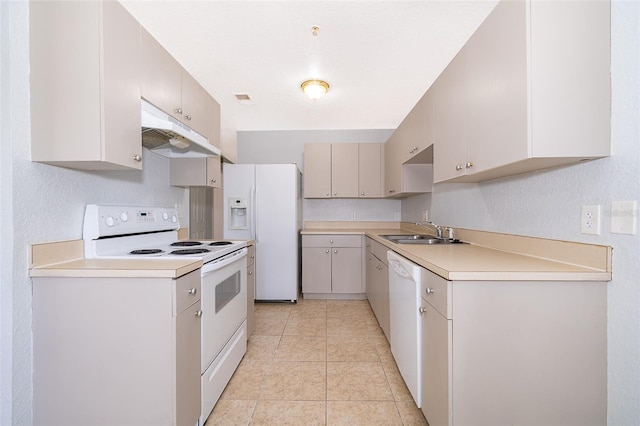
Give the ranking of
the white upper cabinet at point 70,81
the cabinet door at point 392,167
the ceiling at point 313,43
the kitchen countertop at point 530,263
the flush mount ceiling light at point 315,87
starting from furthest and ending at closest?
the cabinet door at point 392,167, the flush mount ceiling light at point 315,87, the ceiling at point 313,43, the white upper cabinet at point 70,81, the kitchen countertop at point 530,263

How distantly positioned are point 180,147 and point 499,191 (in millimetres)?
2103

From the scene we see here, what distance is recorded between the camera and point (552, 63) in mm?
1054

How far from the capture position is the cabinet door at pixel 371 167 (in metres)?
3.87

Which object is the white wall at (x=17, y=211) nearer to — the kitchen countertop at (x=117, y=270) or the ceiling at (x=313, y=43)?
the kitchen countertop at (x=117, y=270)

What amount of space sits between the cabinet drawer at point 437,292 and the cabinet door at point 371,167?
2.57m

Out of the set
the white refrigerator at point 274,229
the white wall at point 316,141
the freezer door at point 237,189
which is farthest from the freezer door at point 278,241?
the white wall at point 316,141

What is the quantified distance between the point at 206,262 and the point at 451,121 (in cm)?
161

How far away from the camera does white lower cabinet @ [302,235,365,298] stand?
358 cm

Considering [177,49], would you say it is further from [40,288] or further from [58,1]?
[40,288]

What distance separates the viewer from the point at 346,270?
358 cm

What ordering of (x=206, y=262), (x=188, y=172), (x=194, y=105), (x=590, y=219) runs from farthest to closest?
1. (x=188, y=172)
2. (x=194, y=105)
3. (x=206, y=262)
4. (x=590, y=219)

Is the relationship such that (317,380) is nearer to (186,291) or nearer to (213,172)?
(186,291)

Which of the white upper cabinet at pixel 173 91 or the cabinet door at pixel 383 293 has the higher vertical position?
the white upper cabinet at pixel 173 91

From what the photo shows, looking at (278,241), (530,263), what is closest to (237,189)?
(278,241)
